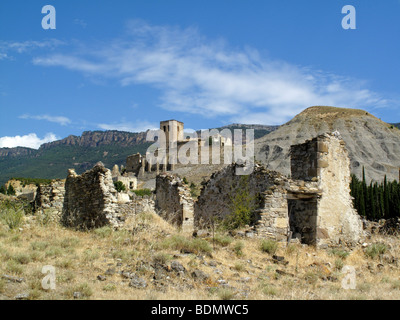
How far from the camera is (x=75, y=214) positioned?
1365 centimetres

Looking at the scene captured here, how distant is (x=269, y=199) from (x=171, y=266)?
4.75 meters

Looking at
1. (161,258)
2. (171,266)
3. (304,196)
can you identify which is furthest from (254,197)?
(171,266)

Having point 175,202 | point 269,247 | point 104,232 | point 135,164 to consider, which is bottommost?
point 269,247

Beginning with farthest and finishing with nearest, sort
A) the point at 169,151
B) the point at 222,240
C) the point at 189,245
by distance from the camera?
the point at 169,151
the point at 222,240
the point at 189,245

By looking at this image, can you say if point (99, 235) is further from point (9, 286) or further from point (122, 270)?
point (9, 286)

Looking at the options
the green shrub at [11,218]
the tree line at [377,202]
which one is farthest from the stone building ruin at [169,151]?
the green shrub at [11,218]

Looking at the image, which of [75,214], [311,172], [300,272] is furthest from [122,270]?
[311,172]

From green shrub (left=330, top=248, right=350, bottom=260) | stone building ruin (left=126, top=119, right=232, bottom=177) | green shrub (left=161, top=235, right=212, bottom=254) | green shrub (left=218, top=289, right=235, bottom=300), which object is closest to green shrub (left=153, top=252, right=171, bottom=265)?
green shrub (left=161, top=235, right=212, bottom=254)

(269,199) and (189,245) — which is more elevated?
(269,199)

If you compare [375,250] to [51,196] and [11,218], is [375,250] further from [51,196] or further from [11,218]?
[51,196]

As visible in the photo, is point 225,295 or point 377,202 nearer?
point 225,295

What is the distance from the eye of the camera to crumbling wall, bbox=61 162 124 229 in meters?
12.2

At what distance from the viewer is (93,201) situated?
1279cm

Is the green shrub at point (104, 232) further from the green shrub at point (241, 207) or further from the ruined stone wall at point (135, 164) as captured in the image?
the ruined stone wall at point (135, 164)
